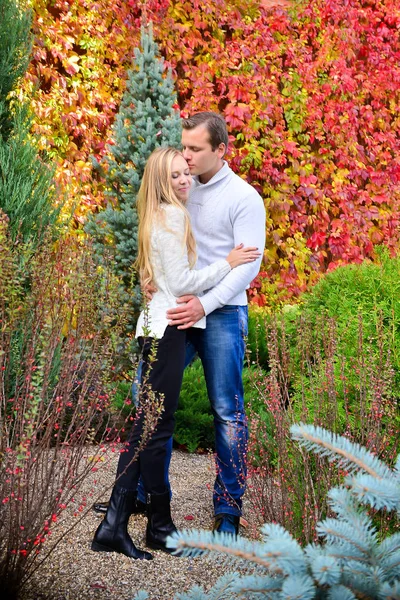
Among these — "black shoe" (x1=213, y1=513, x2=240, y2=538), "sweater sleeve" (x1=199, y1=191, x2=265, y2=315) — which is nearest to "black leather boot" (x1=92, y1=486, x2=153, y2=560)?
"black shoe" (x1=213, y1=513, x2=240, y2=538)

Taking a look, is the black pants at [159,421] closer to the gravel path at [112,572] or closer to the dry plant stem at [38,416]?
the dry plant stem at [38,416]

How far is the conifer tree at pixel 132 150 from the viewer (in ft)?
16.6

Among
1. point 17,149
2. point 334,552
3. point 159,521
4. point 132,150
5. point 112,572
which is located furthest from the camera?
point 132,150

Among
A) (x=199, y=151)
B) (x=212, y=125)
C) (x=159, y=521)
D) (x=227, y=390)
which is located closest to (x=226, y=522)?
(x=159, y=521)

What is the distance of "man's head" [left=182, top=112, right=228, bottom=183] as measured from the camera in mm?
3133

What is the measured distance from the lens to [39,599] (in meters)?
2.51

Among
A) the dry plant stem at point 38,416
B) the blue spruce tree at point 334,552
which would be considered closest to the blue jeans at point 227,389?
the dry plant stem at point 38,416

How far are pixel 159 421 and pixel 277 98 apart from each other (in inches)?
194

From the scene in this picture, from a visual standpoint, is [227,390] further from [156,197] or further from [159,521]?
[156,197]

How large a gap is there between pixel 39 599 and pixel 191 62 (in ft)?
17.2

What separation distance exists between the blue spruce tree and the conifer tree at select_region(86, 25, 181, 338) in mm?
3845

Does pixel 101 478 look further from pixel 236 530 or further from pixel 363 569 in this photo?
pixel 363 569

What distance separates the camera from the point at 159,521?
3.02m

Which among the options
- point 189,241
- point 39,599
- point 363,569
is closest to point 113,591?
point 39,599
